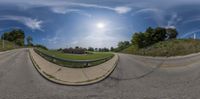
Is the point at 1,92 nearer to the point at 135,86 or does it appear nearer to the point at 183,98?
the point at 135,86

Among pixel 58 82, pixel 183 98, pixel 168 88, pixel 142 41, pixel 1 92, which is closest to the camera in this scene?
pixel 183 98

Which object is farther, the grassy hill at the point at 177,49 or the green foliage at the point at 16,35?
the grassy hill at the point at 177,49

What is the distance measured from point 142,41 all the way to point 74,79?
14.0m

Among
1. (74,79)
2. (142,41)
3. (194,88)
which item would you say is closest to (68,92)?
(74,79)

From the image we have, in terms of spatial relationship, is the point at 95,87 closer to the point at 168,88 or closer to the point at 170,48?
the point at 168,88

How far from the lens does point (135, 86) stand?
11.8 meters

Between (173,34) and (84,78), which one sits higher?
(173,34)

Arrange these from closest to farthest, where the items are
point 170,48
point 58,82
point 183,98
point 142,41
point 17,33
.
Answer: point 183,98, point 58,82, point 17,33, point 142,41, point 170,48

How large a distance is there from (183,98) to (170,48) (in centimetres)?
2965

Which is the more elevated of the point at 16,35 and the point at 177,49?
the point at 16,35

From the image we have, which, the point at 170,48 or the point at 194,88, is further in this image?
the point at 170,48

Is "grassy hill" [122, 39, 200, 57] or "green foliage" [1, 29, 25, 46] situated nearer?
"green foliage" [1, 29, 25, 46]

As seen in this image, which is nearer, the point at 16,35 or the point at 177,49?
the point at 16,35

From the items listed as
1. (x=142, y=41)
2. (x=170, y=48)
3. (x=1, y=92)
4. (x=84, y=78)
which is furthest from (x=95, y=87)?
(x=170, y=48)
